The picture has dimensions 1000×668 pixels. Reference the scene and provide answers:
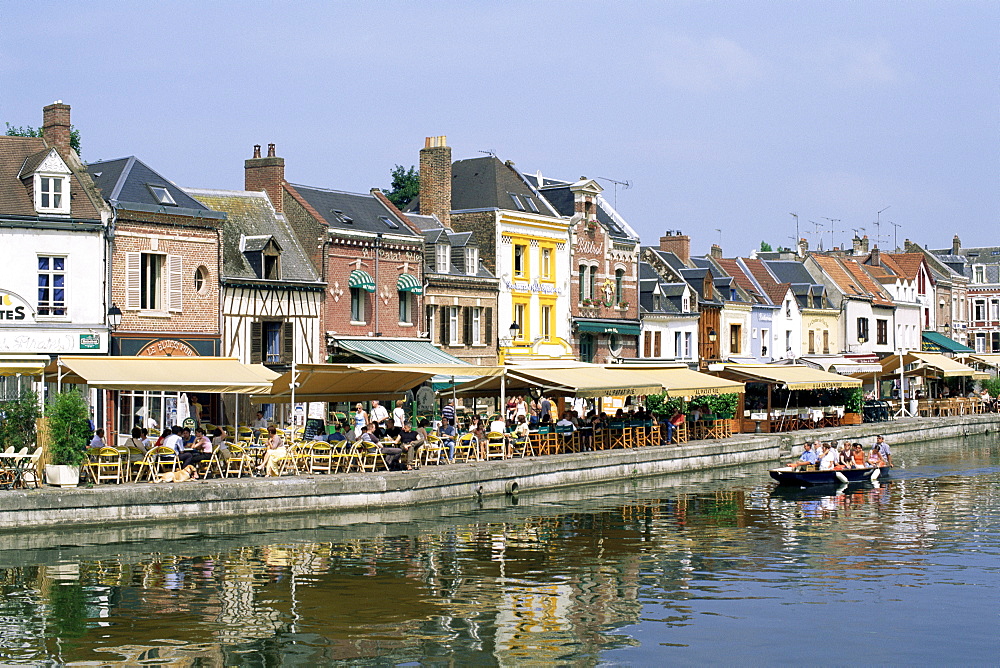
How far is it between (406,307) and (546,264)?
383 inches

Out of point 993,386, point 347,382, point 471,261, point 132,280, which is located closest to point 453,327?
point 471,261

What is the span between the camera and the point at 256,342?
4231cm

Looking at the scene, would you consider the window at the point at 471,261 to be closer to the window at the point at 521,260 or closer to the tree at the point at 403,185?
the window at the point at 521,260

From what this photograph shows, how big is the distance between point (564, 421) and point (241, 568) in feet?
55.6

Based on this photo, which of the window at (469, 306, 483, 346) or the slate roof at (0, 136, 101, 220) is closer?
the slate roof at (0, 136, 101, 220)

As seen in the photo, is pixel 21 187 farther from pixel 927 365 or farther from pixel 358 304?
pixel 927 365

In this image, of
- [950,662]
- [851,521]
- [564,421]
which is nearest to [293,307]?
[564,421]

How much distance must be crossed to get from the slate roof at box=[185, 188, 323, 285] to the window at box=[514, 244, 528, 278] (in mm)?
11977

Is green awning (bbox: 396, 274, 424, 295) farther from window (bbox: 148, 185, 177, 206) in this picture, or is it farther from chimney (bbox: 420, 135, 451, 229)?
window (bbox: 148, 185, 177, 206)

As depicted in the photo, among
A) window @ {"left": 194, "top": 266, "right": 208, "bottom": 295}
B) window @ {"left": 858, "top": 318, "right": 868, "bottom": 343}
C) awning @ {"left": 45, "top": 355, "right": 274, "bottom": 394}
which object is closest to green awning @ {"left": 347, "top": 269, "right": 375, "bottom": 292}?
window @ {"left": 194, "top": 266, "right": 208, "bottom": 295}

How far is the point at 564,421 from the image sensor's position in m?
37.5

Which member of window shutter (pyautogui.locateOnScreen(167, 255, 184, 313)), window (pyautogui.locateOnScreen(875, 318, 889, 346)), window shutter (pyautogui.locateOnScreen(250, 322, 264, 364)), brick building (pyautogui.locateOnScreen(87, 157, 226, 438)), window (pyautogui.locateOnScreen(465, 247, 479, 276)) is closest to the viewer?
brick building (pyautogui.locateOnScreen(87, 157, 226, 438))

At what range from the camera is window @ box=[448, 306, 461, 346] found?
50.2m

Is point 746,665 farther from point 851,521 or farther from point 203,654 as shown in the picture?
point 851,521
